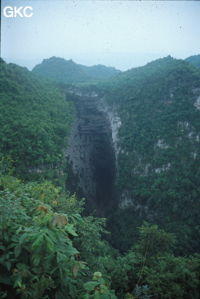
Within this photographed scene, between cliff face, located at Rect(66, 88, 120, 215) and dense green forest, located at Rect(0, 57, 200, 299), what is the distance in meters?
1.46

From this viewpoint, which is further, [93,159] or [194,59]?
[194,59]

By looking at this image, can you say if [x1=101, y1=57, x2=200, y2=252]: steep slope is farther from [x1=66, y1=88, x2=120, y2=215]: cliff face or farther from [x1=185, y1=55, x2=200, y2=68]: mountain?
[x1=185, y1=55, x2=200, y2=68]: mountain

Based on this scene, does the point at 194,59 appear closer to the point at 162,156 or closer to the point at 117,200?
the point at 162,156

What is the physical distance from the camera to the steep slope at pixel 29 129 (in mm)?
19531

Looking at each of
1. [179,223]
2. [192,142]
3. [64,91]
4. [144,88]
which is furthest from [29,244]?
[64,91]

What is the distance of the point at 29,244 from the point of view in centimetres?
330

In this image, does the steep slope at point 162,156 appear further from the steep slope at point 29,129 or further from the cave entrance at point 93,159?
the steep slope at point 29,129

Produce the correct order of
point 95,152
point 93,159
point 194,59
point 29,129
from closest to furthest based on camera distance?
point 29,129 → point 93,159 → point 95,152 → point 194,59

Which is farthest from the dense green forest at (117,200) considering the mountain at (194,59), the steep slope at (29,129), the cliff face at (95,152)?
the mountain at (194,59)

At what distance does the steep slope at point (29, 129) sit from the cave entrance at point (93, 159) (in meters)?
2.70

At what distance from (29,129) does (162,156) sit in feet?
47.8

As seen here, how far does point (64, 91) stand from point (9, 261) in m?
46.8

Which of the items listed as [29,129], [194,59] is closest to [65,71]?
[194,59]

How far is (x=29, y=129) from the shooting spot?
2228 centimetres
